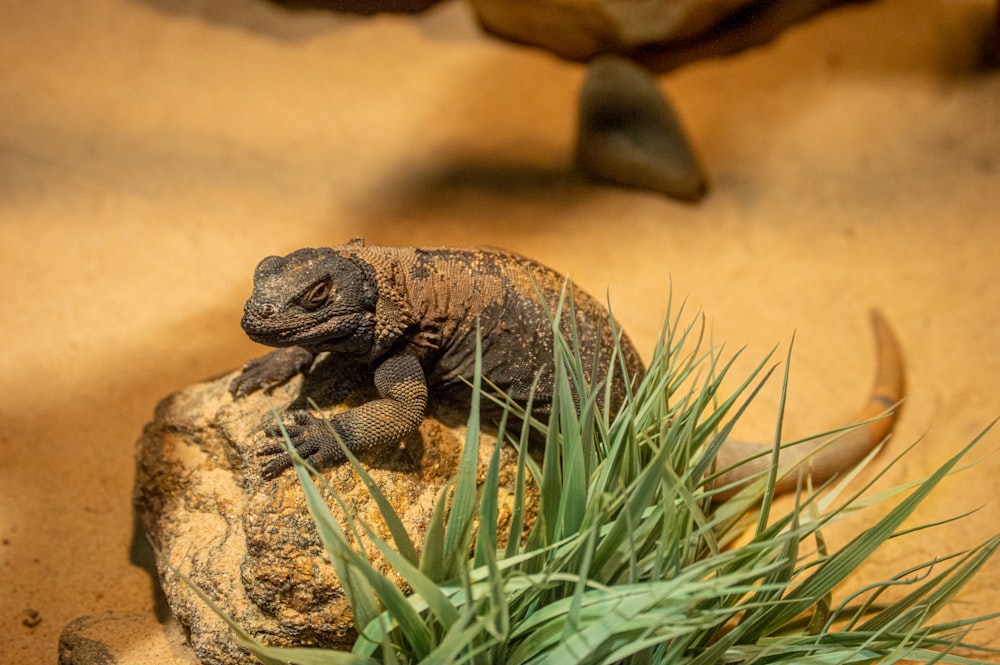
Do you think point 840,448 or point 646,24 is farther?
point 646,24

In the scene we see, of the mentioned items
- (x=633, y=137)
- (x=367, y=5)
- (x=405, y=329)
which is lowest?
(x=405, y=329)

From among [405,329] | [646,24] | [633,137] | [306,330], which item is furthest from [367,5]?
[306,330]

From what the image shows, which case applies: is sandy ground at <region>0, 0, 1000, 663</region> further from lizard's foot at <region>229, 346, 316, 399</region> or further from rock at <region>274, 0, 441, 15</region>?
lizard's foot at <region>229, 346, 316, 399</region>

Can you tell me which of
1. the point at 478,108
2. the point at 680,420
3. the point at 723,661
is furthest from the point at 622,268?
the point at 723,661

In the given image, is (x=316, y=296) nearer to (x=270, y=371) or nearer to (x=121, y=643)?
(x=270, y=371)

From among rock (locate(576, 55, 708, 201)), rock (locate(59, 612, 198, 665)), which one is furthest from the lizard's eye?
rock (locate(576, 55, 708, 201))

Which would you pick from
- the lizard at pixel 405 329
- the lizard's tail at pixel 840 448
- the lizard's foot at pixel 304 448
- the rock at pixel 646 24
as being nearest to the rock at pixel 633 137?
the rock at pixel 646 24
